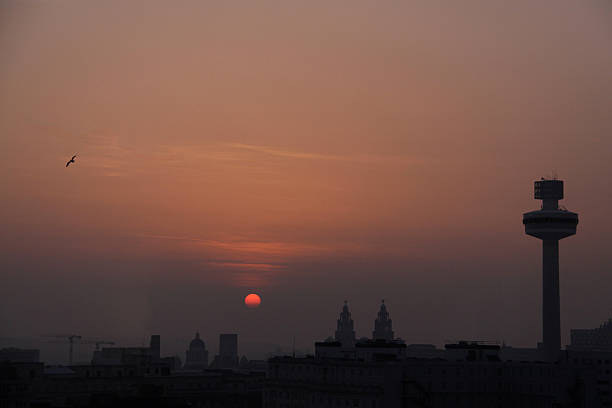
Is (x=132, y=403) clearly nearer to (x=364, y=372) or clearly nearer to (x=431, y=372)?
(x=364, y=372)

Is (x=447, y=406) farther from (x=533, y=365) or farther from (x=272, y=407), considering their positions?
(x=272, y=407)

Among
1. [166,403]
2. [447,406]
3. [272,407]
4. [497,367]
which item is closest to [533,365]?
[497,367]

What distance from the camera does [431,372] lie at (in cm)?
17650

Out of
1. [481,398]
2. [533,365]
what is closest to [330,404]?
[481,398]

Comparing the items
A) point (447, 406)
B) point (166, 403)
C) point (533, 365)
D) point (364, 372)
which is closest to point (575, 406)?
point (533, 365)

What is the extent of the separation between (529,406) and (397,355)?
24113 millimetres

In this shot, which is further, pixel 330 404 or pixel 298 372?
pixel 298 372

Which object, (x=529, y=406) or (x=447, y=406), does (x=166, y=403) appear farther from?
(x=529, y=406)

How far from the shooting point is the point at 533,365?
189 metres

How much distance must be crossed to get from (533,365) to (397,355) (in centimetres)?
2383

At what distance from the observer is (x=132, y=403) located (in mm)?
173125

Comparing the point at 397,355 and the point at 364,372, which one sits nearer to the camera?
the point at 364,372

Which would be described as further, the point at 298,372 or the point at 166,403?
the point at 298,372

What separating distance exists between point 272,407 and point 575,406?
177ft
